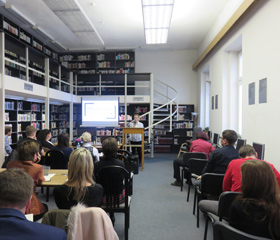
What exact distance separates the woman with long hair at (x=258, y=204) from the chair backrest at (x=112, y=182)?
3.91 feet

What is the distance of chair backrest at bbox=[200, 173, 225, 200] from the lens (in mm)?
2584

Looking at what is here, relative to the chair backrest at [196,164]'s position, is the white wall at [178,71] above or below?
above

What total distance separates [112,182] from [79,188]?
557mm

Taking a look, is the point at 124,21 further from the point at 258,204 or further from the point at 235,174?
the point at 258,204

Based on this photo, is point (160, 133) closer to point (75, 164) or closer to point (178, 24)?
point (178, 24)

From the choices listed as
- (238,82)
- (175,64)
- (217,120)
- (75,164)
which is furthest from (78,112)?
(75,164)

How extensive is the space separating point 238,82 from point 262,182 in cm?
487

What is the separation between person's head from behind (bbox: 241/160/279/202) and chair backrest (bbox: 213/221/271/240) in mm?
356

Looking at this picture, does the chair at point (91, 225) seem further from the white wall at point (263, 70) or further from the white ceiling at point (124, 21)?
the white ceiling at point (124, 21)

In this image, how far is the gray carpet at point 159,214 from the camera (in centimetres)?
265

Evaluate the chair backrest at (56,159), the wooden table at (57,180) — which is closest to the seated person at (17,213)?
the wooden table at (57,180)

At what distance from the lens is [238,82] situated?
5695mm

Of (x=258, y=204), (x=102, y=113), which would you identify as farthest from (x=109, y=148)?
(x=102, y=113)

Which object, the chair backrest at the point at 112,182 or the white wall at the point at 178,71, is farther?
the white wall at the point at 178,71
